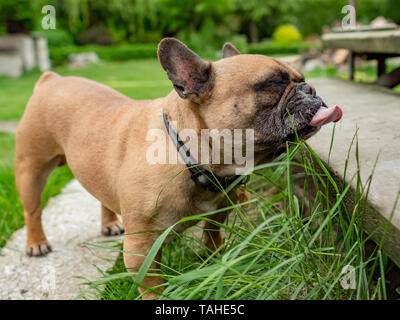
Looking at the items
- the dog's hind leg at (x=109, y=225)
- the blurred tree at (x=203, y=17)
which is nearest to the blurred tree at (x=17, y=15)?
the blurred tree at (x=203, y=17)

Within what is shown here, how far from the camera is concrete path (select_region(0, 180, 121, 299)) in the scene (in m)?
2.40

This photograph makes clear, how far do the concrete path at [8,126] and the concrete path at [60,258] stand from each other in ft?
10.3

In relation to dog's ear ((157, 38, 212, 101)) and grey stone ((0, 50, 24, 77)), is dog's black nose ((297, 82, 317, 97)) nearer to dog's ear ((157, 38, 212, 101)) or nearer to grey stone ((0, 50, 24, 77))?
dog's ear ((157, 38, 212, 101))

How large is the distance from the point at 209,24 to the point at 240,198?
879 inches

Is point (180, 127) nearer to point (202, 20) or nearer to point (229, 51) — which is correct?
point (229, 51)

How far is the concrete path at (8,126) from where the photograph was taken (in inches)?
246

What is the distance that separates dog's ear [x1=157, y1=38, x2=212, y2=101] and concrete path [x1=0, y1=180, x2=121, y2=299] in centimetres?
80

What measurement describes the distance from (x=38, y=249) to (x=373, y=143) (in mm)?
2123

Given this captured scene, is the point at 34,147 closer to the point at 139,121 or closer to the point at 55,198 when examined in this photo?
the point at 139,121

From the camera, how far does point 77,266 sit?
8.64ft

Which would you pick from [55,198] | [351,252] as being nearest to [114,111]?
[351,252]

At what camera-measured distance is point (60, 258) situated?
277 centimetres

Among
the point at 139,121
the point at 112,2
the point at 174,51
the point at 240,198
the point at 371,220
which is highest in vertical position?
the point at 112,2

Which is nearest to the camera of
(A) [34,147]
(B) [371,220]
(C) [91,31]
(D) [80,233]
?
(B) [371,220]
